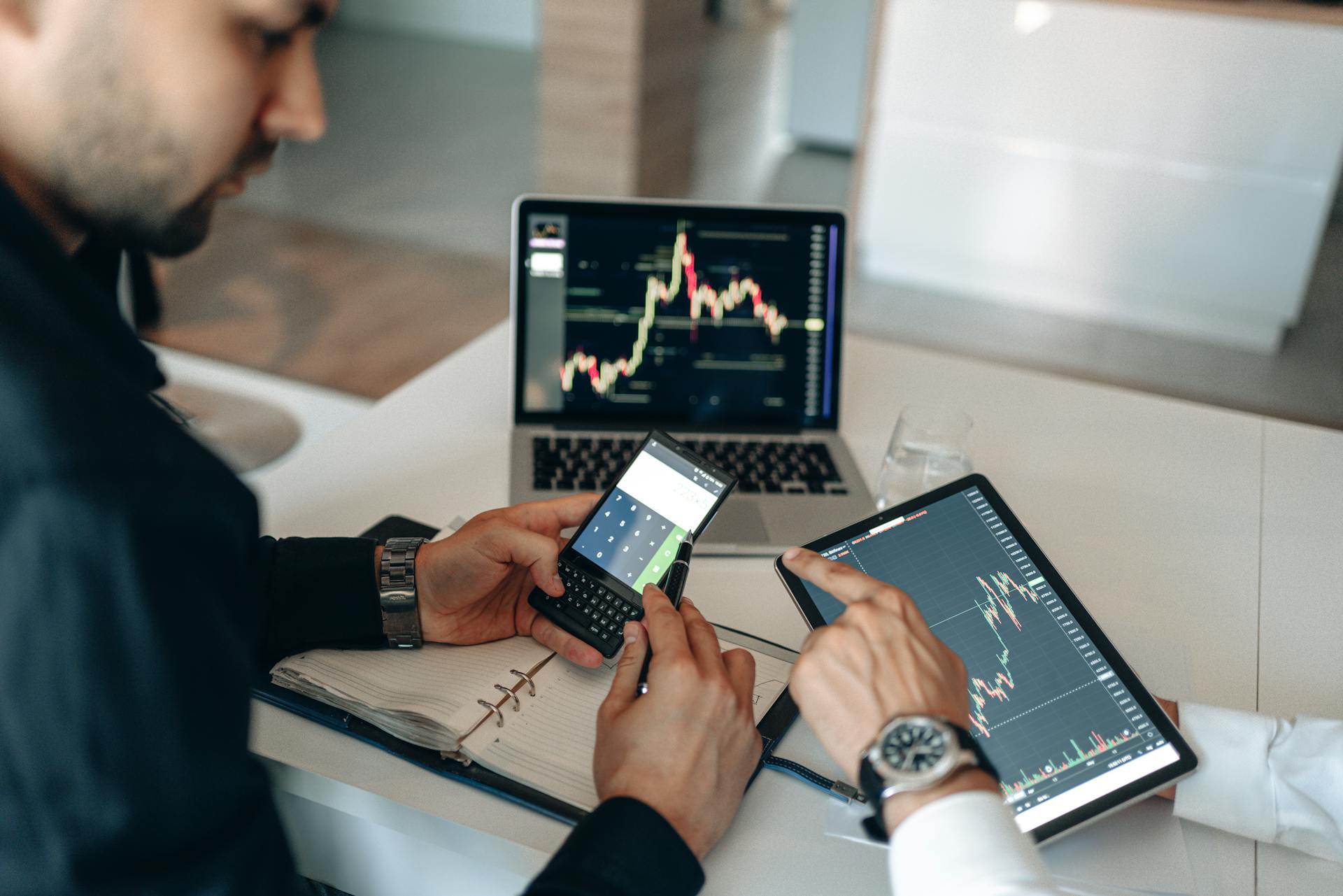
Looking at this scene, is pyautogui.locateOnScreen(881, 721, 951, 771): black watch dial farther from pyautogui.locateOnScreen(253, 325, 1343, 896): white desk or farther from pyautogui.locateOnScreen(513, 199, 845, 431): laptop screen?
pyautogui.locateOnScreen(513, 199, 845, 431): laptop screen

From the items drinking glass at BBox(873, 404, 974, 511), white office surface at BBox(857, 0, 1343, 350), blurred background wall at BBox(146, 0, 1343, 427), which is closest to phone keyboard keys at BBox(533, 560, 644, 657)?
drinking glass at BBox(873, 404, 974, 511)

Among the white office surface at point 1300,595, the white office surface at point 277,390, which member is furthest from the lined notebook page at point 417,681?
the white office surface at point 277,390

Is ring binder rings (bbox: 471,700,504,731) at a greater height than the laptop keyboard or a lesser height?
lesser

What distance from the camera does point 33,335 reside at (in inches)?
21.5

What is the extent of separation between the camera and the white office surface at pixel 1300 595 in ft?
2.52

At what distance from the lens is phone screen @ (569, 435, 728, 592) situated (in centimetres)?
91

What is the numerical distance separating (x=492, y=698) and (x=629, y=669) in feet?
0.38

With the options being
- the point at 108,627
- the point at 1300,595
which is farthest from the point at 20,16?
the point at 1300,595

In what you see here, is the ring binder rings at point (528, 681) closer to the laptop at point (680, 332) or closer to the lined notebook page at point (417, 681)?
the lined notebook page at point (417, 681)

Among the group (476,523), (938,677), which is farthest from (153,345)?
(938,677)

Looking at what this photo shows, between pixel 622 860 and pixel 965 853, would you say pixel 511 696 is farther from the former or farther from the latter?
pixel 965 853

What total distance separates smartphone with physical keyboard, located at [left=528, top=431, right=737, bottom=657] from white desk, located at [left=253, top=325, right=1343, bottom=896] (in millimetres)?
108

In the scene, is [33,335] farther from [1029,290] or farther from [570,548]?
[1029,290]

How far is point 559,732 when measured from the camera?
80cm
